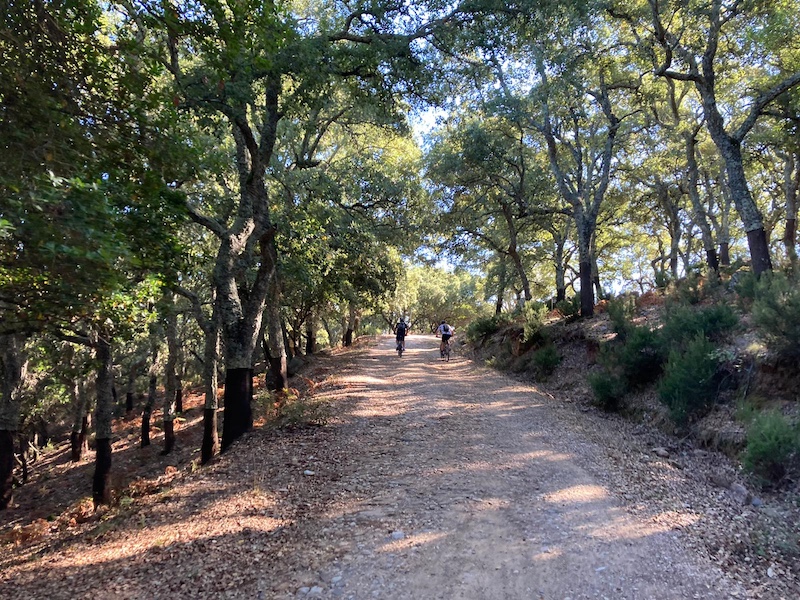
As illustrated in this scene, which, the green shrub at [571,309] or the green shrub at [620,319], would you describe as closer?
the green shrub at [620,319]

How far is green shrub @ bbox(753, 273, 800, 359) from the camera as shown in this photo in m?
6.58

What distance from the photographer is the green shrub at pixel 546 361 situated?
13508 millimetres

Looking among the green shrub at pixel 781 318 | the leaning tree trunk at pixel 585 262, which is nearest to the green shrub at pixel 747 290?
the green shrub at pixel 781 318

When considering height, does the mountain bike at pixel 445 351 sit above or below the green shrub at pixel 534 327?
below

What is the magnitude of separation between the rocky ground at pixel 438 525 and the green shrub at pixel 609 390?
1.33m

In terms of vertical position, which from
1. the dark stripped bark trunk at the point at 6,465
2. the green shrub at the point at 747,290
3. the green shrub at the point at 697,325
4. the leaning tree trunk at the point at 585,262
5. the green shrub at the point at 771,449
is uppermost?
the leaning tree trunk at the point at 585,262

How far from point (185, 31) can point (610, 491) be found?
288 inches

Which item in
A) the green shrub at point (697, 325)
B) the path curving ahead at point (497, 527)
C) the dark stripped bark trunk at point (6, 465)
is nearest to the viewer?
the path curving ahead at point (497, 527)

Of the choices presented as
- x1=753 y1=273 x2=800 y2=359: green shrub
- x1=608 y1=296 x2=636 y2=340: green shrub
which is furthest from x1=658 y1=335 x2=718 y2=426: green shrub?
x1=608 y1=296 x2=636 y2=340: green shrub

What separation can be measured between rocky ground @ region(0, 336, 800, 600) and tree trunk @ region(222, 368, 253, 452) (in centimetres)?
35

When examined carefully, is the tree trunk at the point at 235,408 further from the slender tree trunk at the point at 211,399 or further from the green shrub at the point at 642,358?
the green shrub at the point at 642,358

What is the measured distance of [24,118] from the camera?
4.32 metres

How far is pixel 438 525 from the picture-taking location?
183 inches

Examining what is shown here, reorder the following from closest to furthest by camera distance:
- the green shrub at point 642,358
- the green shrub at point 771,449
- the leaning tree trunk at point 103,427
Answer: the green shrub at point 771,449 → the green shrub at point 642,358 → the leaning tree trunk at point 103,427
